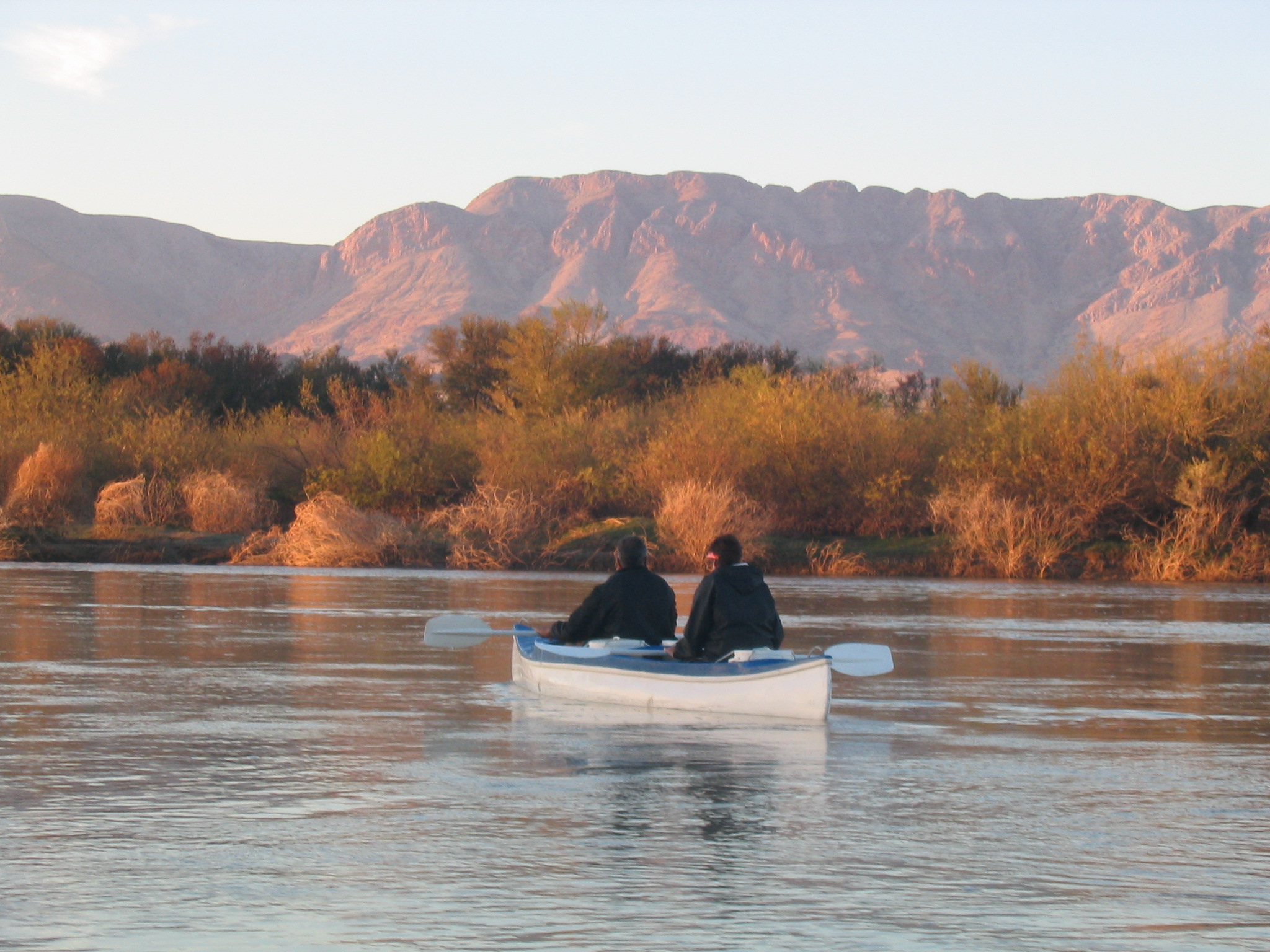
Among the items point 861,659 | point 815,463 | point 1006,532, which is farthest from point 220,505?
point 861,659

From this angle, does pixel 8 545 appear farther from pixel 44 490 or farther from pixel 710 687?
pixel 710 687

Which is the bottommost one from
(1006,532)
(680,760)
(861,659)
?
(680,760)

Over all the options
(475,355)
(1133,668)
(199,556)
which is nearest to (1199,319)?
(475,355)

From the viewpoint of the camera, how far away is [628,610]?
13.3 metres

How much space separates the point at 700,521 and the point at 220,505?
1299 cm

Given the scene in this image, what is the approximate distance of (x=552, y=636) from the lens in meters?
13.6

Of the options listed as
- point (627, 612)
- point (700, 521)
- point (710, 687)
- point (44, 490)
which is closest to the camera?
point (710, 687)

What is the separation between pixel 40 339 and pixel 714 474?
3109cm

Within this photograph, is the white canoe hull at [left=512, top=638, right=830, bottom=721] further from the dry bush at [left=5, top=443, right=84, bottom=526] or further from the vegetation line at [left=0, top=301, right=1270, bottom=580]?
the dry bush at [left=5, top=443, right=84, bottom=526]

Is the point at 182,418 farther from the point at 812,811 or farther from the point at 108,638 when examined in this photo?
the point at 812,811

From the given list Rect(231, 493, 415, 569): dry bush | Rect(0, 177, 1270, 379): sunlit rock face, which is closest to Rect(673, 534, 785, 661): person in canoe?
Rect(231, 493, 415, 569): dry bush

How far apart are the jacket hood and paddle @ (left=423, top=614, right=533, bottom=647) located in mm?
4955

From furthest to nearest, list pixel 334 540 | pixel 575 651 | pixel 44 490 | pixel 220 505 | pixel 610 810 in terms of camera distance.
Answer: pixel 44 490
pixel 220 505
pixel 334 540
pixel 575 651
pixel 610 810

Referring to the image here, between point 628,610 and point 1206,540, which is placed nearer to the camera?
point 628,610
